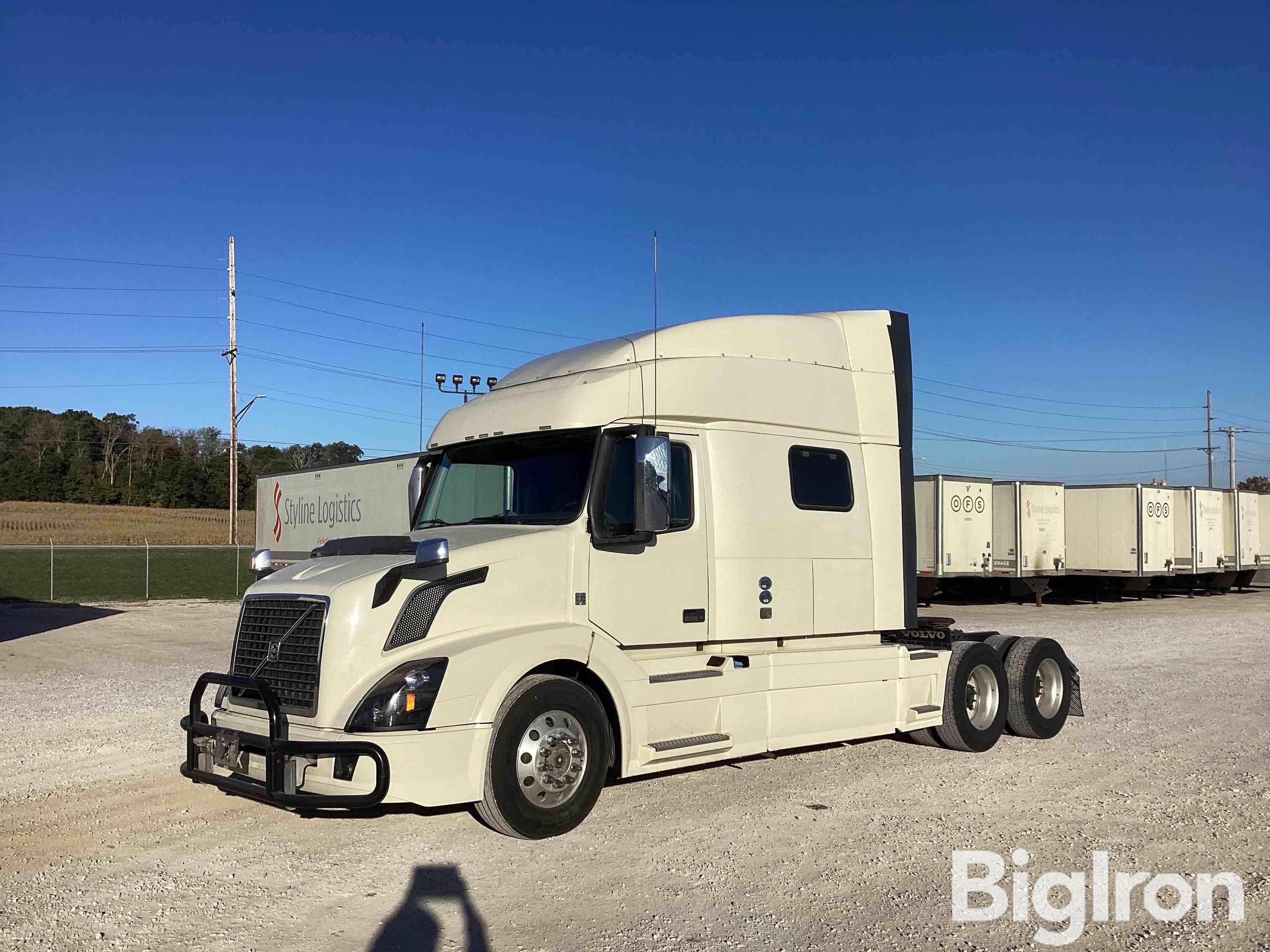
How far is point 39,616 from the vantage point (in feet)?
79.7

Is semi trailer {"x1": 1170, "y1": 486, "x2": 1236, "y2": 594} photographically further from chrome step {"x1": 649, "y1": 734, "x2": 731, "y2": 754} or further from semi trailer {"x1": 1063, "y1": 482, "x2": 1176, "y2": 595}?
chrome step {"x1": 649, "y1": 734, "x2": 731, "y2": 754}

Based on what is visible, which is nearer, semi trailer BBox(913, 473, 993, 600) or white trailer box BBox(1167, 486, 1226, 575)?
semi trailer BBox(913, 473, 993, 600)

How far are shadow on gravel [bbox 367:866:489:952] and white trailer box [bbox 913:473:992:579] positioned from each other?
2129cm

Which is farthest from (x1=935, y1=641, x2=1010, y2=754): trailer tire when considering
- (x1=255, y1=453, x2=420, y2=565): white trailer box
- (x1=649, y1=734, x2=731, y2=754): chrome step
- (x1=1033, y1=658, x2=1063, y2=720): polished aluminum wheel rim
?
(x1=255, y1=453, x2=420, y2=565): white trailer box

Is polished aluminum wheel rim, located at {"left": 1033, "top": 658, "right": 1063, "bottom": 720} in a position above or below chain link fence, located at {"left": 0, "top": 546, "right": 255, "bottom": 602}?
above

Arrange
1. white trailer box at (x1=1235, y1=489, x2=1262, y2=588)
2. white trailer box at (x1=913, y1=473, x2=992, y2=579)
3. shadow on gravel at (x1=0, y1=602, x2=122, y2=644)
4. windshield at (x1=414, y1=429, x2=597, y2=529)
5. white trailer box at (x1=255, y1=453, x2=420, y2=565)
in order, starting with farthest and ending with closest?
white trailer box at (x1=1235, y1=489, x2=1262, y2=588) < white trailer box at (x1=913, y1=473, x2=992, y2=579) < white trailer box at (x1=255, y1=453, x2=420, y2=565) < shadow on gravel at (x1=0, y1=602, x2=122, y2=644) < windshield at (x1=414, y1=429, x2=597, y2=529)

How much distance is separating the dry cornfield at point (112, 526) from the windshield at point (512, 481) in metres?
61.5

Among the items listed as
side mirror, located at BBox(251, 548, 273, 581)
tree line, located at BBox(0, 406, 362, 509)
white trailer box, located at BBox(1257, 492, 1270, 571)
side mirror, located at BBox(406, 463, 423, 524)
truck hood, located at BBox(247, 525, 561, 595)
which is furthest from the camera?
tree line, located at BBox(0, 406, 362, 509)

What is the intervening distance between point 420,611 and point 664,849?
6.60 ft

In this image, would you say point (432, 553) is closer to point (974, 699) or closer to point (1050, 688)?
point (974, 699)

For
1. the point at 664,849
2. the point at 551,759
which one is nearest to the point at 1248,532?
the point at 664,849

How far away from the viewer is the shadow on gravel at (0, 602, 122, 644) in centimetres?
2084

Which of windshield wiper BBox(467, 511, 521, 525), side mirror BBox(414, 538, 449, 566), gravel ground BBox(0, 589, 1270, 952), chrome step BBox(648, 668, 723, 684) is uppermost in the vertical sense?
windshield wiper BBox(467, 511, 521, 525)

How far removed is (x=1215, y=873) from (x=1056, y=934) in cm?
143
